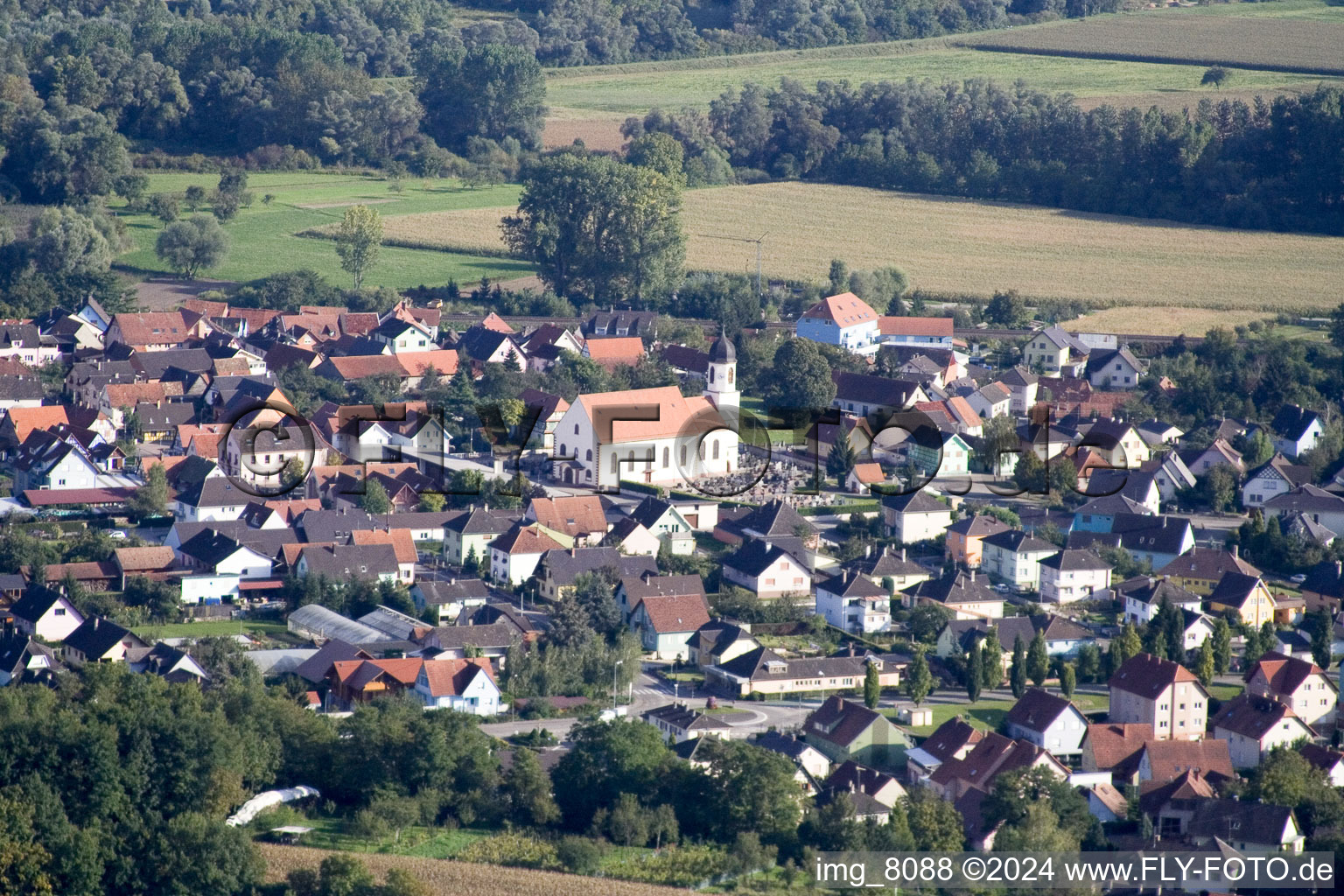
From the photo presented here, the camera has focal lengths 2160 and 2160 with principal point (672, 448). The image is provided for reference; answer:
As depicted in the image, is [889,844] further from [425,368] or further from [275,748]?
[425,368]

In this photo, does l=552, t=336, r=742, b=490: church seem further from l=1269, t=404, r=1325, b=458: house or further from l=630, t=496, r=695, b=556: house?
l=1269, t=404, r=1325, b=458: house

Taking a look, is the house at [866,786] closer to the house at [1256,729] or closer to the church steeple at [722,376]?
the house at [1256,729]

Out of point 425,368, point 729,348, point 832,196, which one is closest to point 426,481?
point 729,348

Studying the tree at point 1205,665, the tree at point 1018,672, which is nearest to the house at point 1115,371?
the tree at point 1205,665

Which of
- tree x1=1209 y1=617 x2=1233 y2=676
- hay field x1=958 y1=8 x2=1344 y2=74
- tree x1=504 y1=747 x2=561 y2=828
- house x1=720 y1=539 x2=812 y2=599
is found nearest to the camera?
tree x1=504 y1=747 x2=561 y2=828

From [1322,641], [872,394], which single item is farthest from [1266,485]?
[872,394]

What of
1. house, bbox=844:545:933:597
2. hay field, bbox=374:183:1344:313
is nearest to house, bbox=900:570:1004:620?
house, bbox=844:545:933:597
